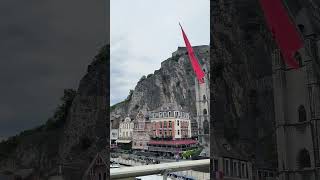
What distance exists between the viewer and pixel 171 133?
94.9 ft

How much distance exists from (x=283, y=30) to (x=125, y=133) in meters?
27.5

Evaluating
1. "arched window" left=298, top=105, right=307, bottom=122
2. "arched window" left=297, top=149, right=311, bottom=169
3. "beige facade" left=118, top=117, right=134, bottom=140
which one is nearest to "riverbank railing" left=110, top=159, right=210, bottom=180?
"arched window" left=297, top=149, right=311, bottom=169

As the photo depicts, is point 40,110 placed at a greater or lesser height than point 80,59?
lesser

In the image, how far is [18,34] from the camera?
3.71 meters

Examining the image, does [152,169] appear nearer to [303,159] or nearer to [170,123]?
[303,159]

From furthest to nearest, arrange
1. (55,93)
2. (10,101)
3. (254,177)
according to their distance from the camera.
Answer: (254,177), (55,93), (10,101)

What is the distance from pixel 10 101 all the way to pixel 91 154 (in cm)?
111

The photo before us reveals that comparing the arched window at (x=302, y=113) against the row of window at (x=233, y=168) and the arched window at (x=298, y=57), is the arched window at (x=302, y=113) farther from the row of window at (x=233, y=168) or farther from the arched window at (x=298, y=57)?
the row of window at (x=233, y=168)

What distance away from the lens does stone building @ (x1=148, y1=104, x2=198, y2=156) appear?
28.5 meters

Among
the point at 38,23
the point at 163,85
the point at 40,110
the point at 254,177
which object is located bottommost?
the point at 254,177

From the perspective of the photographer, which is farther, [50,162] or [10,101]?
[50,162]

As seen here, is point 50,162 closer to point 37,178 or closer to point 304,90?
point 37,178

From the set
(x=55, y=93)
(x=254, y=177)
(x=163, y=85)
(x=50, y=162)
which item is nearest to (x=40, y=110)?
(x=55, y=93)

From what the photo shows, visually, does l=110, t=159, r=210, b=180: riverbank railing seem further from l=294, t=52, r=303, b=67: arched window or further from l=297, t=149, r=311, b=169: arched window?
l=294, t=52, r=303, b=67: arched window
